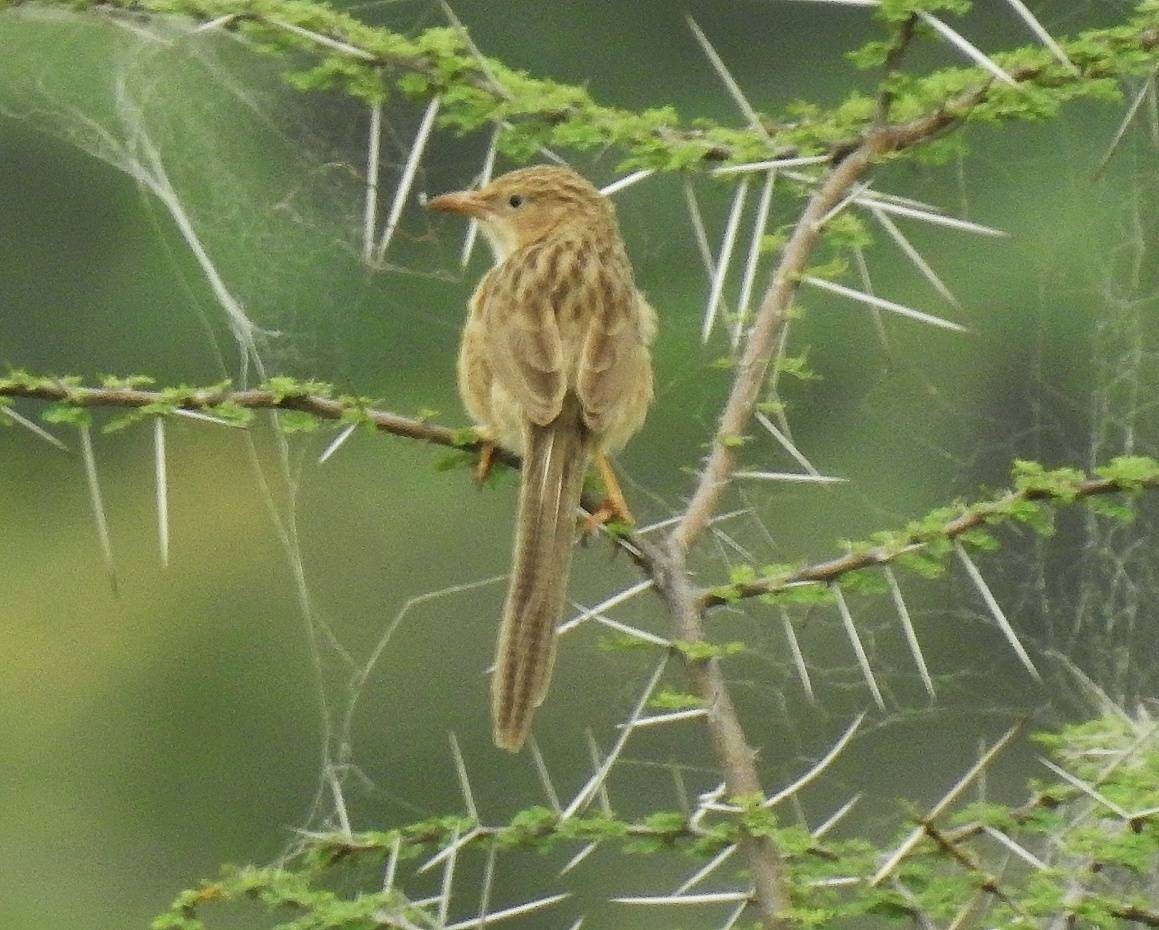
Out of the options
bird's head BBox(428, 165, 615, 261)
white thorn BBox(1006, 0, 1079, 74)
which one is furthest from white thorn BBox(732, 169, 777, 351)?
bird's head BBox(428, 165, 615, 261)

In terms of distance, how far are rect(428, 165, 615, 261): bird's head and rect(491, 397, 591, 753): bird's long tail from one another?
1029 millimetres

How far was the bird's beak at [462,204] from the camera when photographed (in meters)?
4.51

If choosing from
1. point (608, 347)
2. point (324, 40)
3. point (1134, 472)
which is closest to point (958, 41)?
point (1134, 472)

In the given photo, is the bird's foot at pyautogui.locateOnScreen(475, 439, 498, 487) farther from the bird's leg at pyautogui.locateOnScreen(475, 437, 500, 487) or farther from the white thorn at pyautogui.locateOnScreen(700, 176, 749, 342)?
the white thorn at pyautogui.locateOnScreen(700, 176, 749, 342)

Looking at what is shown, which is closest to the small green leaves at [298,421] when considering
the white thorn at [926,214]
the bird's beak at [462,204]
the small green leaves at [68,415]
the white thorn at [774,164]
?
the small green leaves at [68,415]

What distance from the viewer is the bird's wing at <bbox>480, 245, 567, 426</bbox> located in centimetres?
376

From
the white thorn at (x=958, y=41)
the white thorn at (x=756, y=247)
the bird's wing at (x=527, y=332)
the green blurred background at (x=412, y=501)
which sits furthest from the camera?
the green blurred background at (x=412, y=501)

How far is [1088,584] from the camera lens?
5.25 metres

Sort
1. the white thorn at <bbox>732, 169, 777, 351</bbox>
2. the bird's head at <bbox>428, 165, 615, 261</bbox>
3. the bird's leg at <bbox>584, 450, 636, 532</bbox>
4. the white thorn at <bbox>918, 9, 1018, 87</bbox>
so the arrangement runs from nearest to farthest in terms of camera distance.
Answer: the white thorn at <bbox>918, 9, 1018, 87</bbox> < the white thorn at <bbox>732, 169, 777, 351</bbox> < the bird's leg at <bbox>584, 450, 636, 532</bbox> < the bird's head at <bbox>428, 165, 615, 261</bbox>

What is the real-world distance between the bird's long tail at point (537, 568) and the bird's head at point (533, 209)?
3.38ft

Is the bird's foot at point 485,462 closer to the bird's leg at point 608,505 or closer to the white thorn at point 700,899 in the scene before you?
the bird's leg at point 608,505

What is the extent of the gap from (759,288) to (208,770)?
19.8 feet

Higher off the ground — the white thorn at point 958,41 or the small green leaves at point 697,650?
the white thorn at point 958,41

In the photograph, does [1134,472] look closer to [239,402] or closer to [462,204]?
[239,402]
